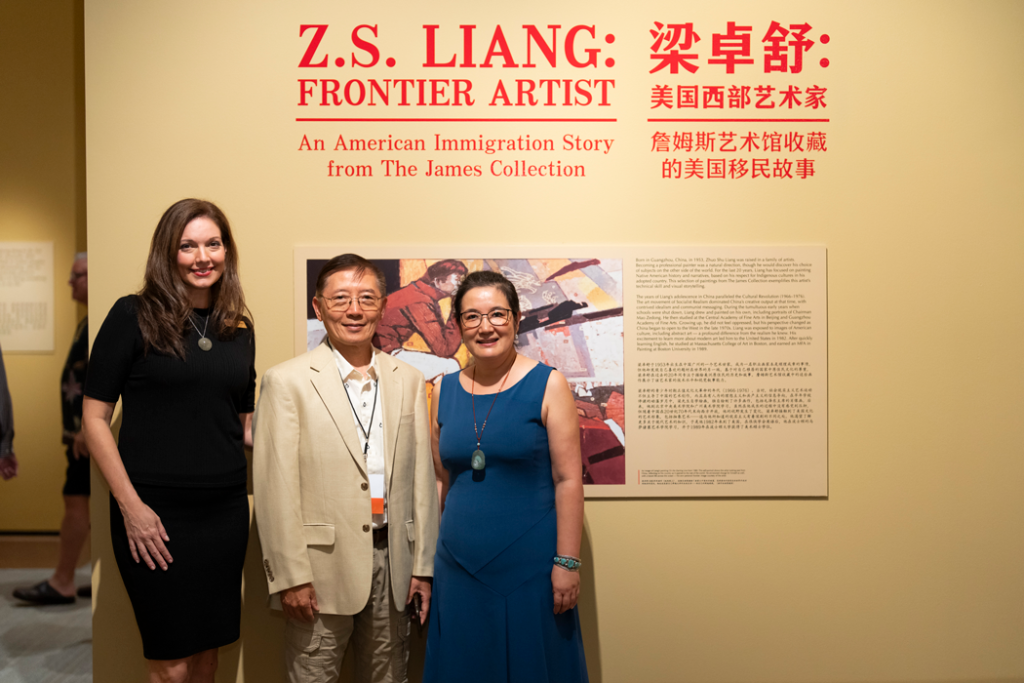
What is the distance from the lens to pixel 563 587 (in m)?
2.38

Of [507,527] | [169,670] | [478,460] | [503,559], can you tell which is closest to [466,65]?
[478,460]

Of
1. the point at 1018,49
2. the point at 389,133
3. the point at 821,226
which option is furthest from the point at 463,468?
the point at 1018,49

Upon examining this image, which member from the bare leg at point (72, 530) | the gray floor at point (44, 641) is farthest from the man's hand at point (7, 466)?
the bare leg at point (72, 530)

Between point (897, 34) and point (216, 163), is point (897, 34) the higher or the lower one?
the higher one

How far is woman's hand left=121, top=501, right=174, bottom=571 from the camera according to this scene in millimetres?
2477

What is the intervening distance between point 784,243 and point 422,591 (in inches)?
82.7

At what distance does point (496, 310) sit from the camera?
7.93 feet

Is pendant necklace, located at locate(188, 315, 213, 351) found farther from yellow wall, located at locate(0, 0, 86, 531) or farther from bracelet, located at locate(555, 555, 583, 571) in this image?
yellow wall, located at locate(0, 0, 86, 531)

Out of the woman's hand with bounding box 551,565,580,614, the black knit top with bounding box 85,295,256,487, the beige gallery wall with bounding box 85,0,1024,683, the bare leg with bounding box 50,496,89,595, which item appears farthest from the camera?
the bare leg with bounding box 50,496,89,595

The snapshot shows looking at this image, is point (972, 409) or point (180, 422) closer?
point (180, 422)

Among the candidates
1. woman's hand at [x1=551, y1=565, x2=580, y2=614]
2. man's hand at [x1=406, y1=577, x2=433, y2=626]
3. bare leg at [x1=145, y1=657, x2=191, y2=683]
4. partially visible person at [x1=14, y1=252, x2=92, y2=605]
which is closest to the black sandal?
partially visible person at [x1=14, y1=252, x2=92, y2=605]

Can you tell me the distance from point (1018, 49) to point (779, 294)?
5.05ft

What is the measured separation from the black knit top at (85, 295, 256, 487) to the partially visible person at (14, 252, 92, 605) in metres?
2.10

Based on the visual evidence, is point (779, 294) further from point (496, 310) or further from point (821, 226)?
point (496, 310)
